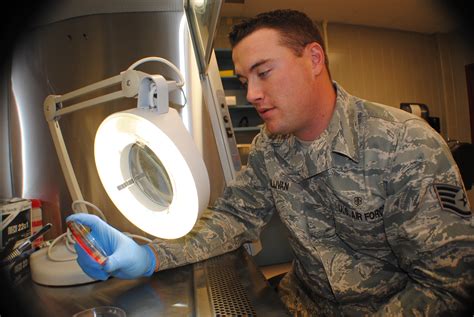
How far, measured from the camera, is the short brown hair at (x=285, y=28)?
83 centimetres

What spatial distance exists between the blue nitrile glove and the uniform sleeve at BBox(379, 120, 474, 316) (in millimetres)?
621

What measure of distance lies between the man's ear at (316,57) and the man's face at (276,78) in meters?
0.01

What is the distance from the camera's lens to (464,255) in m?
0.59

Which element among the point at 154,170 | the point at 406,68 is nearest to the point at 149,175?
the point at 154,170

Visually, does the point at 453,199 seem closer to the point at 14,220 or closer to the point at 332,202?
the point at 332,202

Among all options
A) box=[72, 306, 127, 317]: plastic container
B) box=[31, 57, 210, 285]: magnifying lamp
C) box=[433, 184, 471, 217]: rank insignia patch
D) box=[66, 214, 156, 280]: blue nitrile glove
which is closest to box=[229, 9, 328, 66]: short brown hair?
box=[31, 57, 210, 285]: magnifying lamp

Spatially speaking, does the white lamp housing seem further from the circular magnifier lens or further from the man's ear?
the man's ear

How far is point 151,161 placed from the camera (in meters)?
0.56

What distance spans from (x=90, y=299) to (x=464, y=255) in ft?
2.86

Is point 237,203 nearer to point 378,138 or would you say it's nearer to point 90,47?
point 378,138

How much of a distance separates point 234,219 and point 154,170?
0.52 meters

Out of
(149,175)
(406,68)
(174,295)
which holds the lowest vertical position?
(174,295)

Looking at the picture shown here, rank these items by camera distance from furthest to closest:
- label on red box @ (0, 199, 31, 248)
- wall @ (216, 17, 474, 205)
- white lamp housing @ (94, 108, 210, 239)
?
label on red box @ (0, 199, 31, 248), wall @ (216, 17, 474, 205), white lamp housing @ (94, 108, 210, 239)

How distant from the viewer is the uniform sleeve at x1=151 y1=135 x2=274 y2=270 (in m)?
0.89
